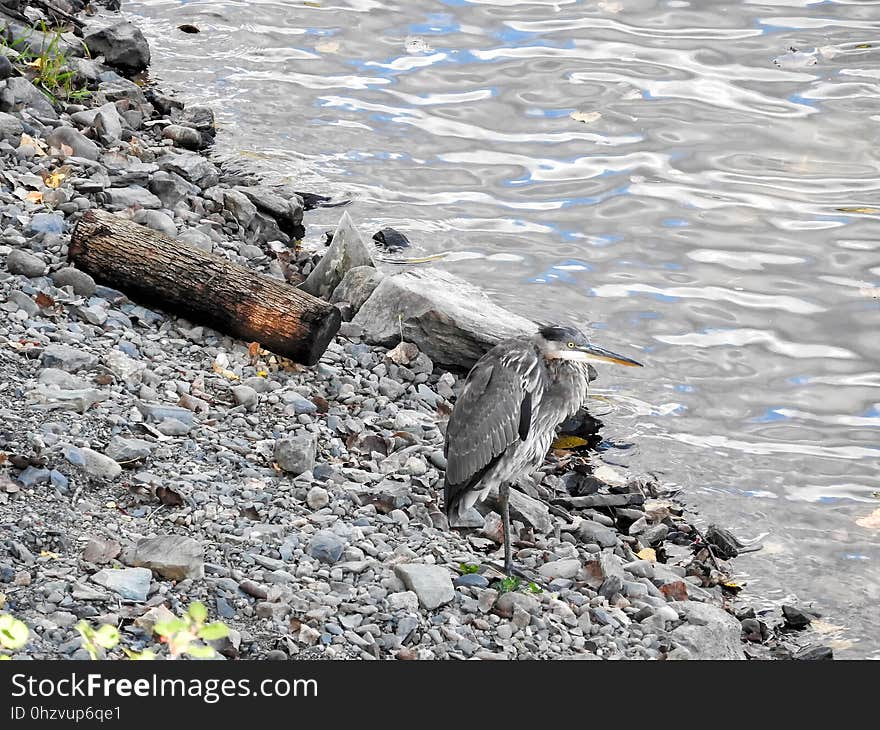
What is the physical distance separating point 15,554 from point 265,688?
4.33 feet

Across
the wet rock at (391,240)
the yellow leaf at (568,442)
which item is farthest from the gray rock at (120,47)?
the yellow leaf at (568,442)

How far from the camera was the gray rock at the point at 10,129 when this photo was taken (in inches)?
306

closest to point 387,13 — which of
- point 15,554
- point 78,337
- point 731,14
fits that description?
point 731,14

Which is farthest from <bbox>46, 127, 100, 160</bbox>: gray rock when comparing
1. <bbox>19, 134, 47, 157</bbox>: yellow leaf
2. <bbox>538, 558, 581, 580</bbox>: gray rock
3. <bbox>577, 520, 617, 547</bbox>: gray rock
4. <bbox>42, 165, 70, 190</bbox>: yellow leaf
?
<bbox>538, 558, 581, 580</bbox>: gray rock

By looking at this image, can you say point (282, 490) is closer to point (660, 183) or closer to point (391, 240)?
point (391, 240)

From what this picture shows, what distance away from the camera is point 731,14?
506 inches

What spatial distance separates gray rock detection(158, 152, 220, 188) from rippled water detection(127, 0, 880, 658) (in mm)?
922

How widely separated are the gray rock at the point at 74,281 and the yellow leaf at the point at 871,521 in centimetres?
458

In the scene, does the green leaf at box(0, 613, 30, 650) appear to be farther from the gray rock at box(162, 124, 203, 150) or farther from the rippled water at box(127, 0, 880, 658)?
the gray rock at box(162, 124, 203, 150)

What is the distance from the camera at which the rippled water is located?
7.24m

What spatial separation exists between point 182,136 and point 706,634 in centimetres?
627

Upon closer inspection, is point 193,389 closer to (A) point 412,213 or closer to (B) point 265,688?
(B) point 265,688

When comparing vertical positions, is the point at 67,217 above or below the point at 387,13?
below

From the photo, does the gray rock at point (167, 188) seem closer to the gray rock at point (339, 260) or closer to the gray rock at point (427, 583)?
the gray rock at point (339, 260)
